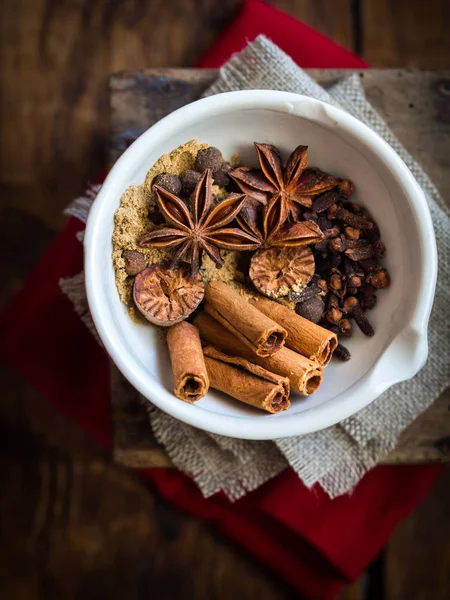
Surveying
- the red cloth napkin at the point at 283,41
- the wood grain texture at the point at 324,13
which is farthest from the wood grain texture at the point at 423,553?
the wood grain texture at the point at 324,13

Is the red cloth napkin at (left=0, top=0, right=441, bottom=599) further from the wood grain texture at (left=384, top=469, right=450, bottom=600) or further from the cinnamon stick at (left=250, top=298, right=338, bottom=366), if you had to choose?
the cinnamon stick at (left=250, top=298, right=338, bottom=366)

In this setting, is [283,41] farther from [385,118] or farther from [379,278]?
[379,278]

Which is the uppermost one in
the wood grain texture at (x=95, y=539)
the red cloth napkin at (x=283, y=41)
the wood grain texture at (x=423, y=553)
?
the red cloth napkin at (x=283, y=41)

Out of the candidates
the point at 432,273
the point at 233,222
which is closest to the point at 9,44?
the point at 233,222

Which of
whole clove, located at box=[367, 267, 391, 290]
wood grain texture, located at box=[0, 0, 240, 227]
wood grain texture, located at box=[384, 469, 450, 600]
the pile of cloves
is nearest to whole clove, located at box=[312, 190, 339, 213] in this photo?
the pile of cloves

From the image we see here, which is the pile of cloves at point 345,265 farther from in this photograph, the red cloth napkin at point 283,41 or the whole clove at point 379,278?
the red cloth napkin at point 283,41

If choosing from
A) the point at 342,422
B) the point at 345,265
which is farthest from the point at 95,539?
the point at 345,265

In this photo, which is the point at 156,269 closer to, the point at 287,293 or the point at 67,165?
the point at 287,293
